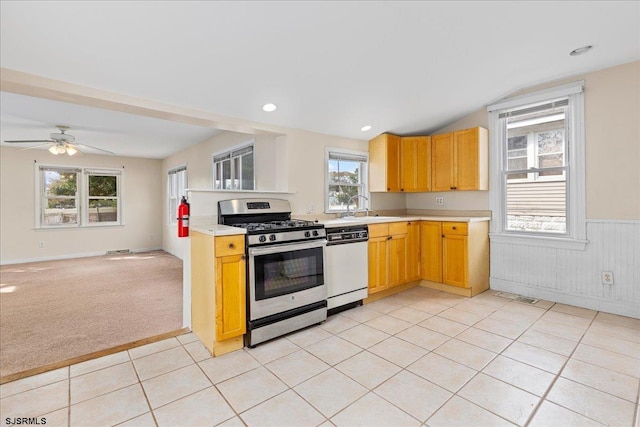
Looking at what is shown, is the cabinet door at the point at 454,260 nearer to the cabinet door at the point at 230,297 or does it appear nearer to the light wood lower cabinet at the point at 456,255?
the light wood lower cabinet at the point at 456,255

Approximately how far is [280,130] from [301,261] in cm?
168

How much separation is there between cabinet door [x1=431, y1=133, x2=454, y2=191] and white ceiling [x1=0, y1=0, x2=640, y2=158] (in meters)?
0.67

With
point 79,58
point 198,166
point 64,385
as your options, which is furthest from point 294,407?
point 198,166

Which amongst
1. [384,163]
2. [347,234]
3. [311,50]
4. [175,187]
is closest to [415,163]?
[384,163]

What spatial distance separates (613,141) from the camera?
3.17 meters

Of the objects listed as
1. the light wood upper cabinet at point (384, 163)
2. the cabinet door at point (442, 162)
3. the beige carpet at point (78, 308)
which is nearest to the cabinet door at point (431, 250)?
the cabinet door at point (442, 162)

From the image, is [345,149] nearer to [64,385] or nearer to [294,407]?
[294,407]

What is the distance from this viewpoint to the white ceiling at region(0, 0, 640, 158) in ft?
6.45

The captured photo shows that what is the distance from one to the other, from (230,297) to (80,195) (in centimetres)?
701

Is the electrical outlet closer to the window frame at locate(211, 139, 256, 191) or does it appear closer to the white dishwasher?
the white dishwasher

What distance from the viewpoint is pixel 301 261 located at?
2.87 meters

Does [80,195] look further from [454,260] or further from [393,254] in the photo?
[454,260]

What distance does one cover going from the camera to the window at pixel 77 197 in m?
6.87

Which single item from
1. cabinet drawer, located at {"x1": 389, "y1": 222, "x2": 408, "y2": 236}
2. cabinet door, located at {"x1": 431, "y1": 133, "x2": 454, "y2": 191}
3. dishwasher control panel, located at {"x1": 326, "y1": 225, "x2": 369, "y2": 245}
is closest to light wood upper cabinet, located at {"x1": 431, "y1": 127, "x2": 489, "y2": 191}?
cabinet door, located at {"x1": 431, "y1": 133, "x2": 454, "y2": 191}
